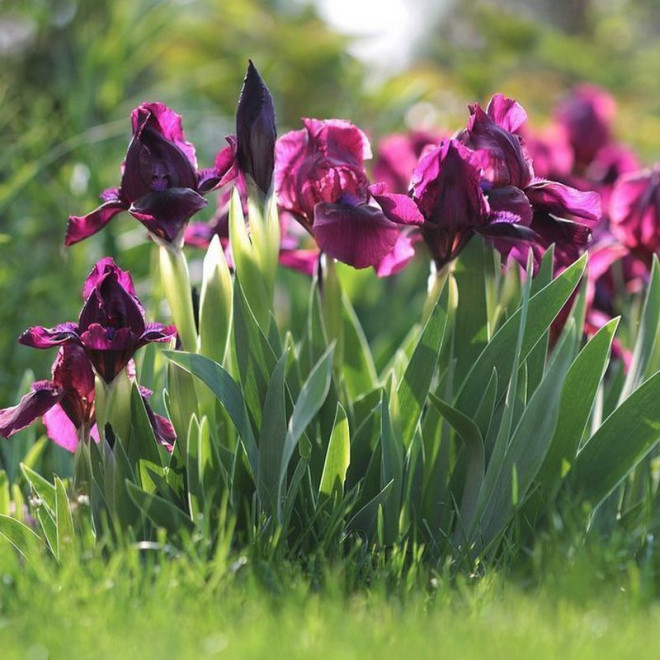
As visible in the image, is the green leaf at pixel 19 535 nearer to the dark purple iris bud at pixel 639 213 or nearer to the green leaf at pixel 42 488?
the green leaf at pixel 42 488

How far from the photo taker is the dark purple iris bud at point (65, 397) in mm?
1577

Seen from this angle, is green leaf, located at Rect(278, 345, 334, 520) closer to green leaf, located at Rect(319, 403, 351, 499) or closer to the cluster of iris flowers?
green leaf, located at Rect(319, 403, 351, 499)

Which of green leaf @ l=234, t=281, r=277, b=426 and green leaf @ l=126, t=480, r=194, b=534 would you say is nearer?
green leaf @ l=126, t=480, r=194, b=534

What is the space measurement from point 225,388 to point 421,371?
357 mm

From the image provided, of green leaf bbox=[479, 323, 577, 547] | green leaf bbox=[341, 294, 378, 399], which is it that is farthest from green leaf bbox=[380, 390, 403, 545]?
green leaf bbox=[341, 294, 378, 399]

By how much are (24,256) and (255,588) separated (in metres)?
2.72

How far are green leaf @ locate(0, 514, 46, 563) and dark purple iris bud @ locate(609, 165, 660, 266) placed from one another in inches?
54.9

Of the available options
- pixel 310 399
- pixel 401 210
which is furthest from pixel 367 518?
pixel 401 210

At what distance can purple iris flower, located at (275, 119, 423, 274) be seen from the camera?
162 cm

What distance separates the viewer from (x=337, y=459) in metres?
1.59

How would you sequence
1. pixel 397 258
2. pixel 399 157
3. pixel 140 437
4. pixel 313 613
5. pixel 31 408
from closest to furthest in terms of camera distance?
1. pixel 313 613
2. pixel 31 408
3. pixel 140 437
4. pixel 397 258
5. pixel 399 157

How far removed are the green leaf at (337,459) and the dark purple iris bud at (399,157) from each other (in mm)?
2266

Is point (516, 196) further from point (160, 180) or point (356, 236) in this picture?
point (160, 180)

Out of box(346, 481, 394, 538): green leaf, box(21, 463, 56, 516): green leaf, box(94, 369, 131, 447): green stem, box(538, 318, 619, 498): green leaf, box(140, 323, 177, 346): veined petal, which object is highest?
box(140, 323, 177, 346): veined petal
